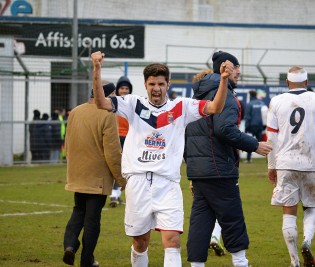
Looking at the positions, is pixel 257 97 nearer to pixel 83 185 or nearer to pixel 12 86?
pixel 12 86

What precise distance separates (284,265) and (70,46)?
24.0 metres

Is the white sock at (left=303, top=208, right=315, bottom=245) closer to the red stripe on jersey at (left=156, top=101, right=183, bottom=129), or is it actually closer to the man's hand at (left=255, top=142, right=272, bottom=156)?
the man's hand at (left=255, top=142, right=272, bottom=156)

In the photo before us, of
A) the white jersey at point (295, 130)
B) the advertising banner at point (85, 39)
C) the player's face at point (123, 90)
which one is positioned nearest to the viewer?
the white jersey at point (295, 130)

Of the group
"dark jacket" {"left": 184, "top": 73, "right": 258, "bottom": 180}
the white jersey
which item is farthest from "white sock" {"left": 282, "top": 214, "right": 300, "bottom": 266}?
"dark jacket" {"left": 184, "top": 73, "right": 258, "bottom": 180}

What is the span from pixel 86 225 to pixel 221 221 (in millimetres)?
1570

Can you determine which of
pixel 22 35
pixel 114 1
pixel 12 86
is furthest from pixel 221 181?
pixel 114 1

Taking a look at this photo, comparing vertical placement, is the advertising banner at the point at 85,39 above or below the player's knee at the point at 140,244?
above

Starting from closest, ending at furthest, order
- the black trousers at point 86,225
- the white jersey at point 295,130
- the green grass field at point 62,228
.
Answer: the black trousers at point 86,225, the white jersey at point 295,130, the green grass field at point 62,228

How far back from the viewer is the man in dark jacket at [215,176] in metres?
8.98

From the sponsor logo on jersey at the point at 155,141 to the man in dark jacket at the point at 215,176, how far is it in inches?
33.7

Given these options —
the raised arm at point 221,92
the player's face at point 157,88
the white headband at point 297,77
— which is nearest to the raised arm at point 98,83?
the player's face at point 157,88

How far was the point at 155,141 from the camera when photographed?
823 cm

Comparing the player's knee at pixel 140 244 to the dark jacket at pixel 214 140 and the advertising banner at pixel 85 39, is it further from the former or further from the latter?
the advertising banner at pixel 85 39

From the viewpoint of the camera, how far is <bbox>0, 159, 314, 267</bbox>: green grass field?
10773mm
